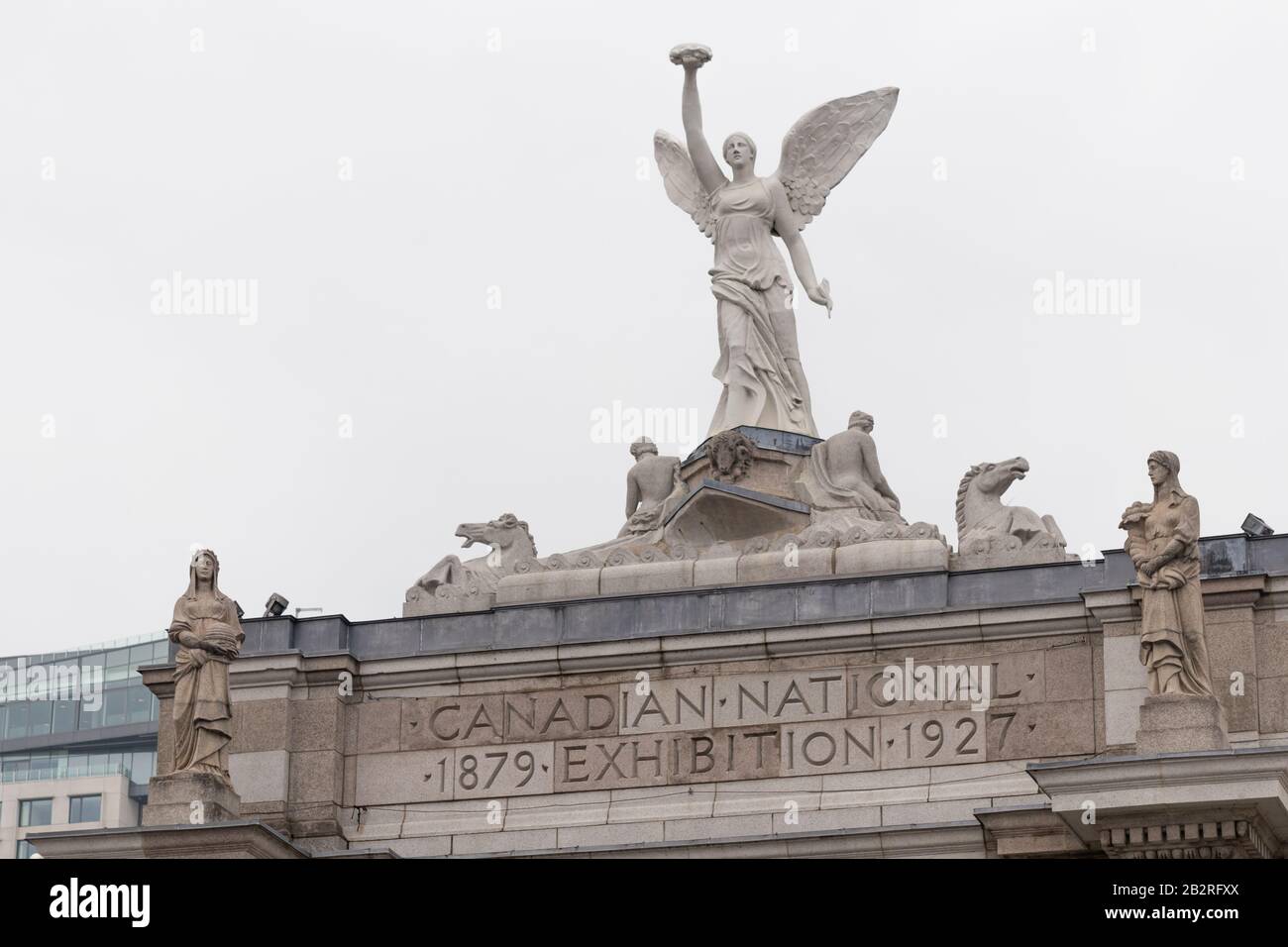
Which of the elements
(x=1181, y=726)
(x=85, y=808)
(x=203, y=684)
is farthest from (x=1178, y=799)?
(x=85, y=808)

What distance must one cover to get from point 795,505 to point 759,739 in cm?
301

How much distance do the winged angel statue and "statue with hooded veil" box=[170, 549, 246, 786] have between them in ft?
21.7

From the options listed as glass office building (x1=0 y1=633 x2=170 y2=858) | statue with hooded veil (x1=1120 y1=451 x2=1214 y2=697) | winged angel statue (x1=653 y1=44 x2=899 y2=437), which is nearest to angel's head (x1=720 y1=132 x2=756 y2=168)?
winged angel statue (x1=653 y1=44 x2=899 y2=437)

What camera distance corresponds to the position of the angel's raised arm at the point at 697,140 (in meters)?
41.5

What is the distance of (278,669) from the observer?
129 feet

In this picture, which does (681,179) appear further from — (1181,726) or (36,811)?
(36,811)

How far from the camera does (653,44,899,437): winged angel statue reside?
134ft

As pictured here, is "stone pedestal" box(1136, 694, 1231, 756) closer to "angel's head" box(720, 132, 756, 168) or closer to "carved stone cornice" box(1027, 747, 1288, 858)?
"carved stone cornice" box(1027, 747, 1288, 858)

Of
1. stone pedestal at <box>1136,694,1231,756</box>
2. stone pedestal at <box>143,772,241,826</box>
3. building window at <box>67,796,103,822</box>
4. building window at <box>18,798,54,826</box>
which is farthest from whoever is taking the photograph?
building window at <box>18,798,54,826</box>

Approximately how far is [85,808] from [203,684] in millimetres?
54399

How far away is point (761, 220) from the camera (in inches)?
1633

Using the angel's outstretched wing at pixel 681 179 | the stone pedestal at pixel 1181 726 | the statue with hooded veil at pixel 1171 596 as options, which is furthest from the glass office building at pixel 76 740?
the stone pedestal at pixel 1181 726
